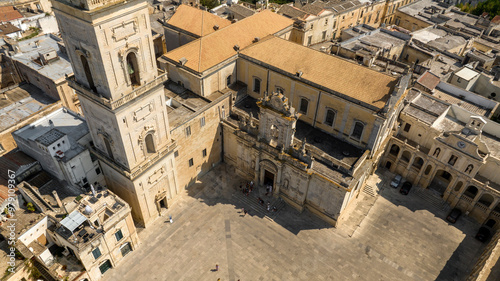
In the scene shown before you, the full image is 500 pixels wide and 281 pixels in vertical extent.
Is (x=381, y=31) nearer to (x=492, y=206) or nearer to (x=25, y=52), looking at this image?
(x=492, y=206)

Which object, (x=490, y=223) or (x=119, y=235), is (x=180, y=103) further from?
(x=490, y=223)

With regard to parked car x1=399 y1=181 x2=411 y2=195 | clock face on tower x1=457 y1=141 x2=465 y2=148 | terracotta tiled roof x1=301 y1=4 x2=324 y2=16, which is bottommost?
parked car x1=399 y1=181 x2=411 y2=195

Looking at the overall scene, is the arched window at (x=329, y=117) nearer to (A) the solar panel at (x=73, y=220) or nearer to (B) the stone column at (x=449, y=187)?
(B) the stone column at (x=449, y=187)

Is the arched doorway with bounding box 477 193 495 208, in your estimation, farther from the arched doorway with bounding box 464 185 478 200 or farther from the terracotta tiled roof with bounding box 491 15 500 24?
the terracotta tiled roof with bounding box 491 15 500 24

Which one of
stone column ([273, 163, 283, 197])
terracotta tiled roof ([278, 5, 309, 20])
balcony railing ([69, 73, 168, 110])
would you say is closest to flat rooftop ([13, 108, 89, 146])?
balcony railing ([69, 73, 168, 110])

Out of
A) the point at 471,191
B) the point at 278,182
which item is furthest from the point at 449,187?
the point at 278,182
